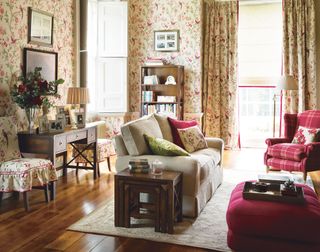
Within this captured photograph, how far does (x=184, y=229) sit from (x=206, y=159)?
3.28 feet

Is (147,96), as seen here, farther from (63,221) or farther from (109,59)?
(63,221)

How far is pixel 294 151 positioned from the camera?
16.8 ft

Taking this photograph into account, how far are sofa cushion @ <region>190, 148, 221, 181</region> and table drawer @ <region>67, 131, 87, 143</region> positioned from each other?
60.9 inches

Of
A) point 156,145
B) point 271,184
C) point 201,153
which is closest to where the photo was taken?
point 271,184

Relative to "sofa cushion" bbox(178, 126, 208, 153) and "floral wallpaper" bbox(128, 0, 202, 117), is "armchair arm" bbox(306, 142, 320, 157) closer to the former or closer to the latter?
"sofa cushion" bbox(178, 126, 208, 153)

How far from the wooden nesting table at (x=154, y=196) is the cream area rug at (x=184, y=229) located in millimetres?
95

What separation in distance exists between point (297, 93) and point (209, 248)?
5.20 m

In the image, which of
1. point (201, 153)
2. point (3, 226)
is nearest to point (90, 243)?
point (3, 226)

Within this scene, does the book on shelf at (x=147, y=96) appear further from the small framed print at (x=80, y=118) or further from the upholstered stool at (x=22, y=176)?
the upholstered stool at (x=22, y=176)

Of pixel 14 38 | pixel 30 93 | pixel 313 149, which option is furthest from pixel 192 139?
pixel 14 38

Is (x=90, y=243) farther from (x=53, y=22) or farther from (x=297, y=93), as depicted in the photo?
(x=297, y=93)

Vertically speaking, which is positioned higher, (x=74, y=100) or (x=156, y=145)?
(x=74, y=100)

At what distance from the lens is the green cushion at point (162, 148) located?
3.87 m

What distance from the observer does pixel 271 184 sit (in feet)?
11.0
